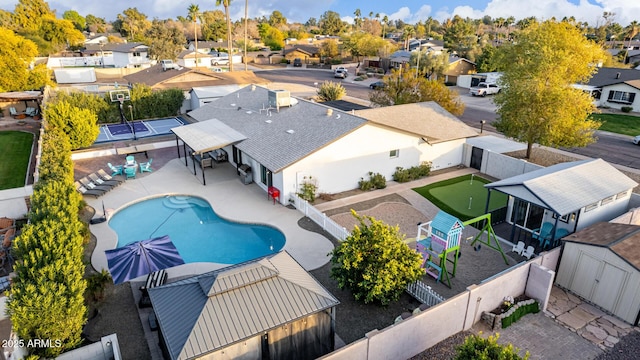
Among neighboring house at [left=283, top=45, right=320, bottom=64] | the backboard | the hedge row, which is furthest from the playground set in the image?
neighboring house at [left=283, top=45, right=320, bottom=64]

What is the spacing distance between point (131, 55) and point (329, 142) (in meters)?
77.7

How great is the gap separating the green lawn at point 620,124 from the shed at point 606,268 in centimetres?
2739

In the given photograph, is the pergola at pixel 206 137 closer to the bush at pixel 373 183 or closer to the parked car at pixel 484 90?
the bush at pixel 373 183

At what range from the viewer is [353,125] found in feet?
76.3

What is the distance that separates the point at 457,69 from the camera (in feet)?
222

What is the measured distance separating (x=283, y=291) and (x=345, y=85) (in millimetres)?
58093

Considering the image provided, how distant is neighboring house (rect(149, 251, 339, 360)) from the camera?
407 inches

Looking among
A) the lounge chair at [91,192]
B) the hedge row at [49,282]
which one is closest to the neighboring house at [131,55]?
the lounge chair at [91,192]

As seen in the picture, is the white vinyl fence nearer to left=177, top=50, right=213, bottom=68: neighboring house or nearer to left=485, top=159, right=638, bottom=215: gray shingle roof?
left=485, top=159, right=638, bottom=215: gray shingle roof

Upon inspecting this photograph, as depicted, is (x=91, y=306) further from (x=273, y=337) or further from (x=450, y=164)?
(x=450, y=164)

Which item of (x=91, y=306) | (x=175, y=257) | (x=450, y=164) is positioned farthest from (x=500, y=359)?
(x=450, y=164)

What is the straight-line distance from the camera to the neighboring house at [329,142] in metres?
22.5

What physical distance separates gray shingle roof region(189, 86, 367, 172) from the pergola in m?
0.60

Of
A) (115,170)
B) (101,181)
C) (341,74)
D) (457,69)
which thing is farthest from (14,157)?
(457,69)
